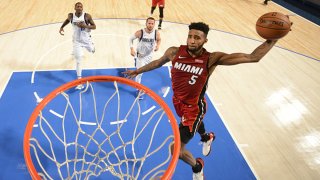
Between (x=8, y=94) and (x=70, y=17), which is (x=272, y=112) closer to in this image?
(x=70, y=17)

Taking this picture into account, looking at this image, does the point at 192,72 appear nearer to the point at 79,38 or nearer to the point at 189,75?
the point at 189,75

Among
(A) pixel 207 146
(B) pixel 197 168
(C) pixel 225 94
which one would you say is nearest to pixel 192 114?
(B) pixel 197 168

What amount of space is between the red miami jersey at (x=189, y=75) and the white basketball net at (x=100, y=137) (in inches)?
23.4

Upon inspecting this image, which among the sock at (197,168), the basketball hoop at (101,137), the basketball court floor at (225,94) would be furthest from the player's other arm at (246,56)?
the basketball court floor at (225,94)

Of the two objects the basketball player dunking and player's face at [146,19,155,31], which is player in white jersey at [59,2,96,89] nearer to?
player's face at [146,19,155,31]

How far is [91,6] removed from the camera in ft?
34.7

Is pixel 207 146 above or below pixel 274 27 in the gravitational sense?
below

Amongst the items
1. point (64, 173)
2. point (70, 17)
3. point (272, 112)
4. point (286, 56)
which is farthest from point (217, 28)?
point (64, 173)

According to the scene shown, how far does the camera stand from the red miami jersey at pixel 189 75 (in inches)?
129

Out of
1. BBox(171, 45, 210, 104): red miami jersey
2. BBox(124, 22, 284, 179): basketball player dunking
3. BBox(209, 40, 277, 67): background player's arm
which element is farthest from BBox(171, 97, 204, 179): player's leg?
BBox(209, 40, 277, 67): background player's arm

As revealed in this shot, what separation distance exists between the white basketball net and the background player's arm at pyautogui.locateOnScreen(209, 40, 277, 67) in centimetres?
122

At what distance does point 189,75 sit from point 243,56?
731 millimetres

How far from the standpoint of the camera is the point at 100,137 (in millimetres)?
4539

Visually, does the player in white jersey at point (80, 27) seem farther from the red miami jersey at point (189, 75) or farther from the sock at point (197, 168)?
the sock at point (197, 168)
